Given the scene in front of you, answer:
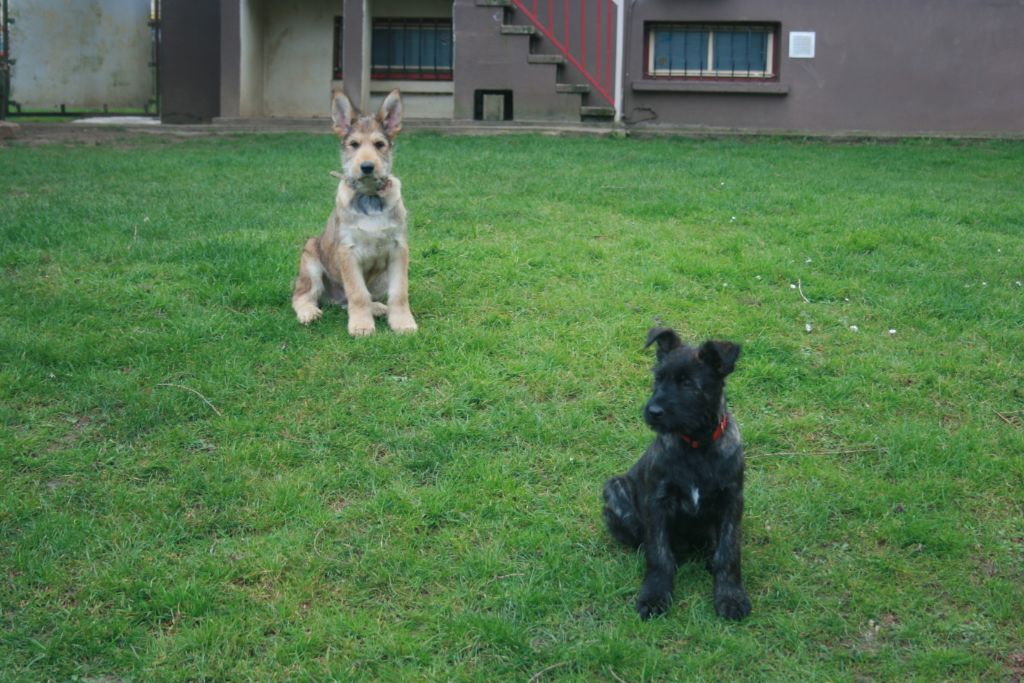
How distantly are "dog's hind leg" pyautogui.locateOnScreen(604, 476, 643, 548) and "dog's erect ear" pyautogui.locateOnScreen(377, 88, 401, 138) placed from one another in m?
3.84

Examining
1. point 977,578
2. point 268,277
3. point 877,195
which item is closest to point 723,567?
point 977,578

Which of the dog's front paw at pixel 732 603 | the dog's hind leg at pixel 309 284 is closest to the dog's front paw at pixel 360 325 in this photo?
the dog's hind leg at pixel 309 284

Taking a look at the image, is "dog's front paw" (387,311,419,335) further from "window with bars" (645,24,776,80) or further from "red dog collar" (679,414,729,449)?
"window with bars" (645,24,776,80)

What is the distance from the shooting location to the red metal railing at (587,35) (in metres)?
17.8

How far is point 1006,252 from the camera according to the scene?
9492 millimetres

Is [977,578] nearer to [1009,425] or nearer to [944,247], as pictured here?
[1009,425]

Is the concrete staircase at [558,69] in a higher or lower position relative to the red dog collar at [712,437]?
higher

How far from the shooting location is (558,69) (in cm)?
1792

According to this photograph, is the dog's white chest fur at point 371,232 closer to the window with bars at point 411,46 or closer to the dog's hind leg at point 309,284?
the dog's hind leg at point 309,284

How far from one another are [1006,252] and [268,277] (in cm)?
647

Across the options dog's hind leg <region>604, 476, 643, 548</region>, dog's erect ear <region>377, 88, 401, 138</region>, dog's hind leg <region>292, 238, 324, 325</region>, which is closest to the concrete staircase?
dog's erect ear <region>377, 88, 401, 138</region>

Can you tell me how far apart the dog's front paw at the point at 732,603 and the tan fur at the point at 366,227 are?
360 cm

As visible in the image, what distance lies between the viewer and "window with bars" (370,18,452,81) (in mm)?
19859

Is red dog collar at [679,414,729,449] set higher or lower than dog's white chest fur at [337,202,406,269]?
lower
